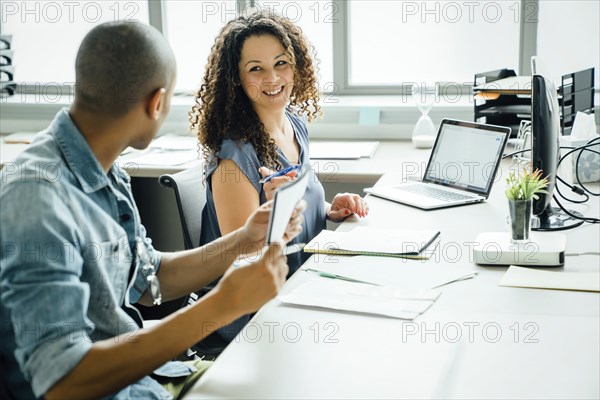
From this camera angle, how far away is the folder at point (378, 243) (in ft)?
6.14

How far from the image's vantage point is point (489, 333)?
1435 millimetres

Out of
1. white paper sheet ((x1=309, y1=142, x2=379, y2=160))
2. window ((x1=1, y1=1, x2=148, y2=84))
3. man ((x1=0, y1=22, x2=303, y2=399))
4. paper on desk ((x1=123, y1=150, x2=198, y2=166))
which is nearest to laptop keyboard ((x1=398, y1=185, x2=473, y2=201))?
white paper sheet ((x1=309, y1=142, x2=379, y2=160))

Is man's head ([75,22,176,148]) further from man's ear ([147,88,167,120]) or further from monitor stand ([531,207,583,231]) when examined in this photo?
monitor stand ([531,207,583,231])

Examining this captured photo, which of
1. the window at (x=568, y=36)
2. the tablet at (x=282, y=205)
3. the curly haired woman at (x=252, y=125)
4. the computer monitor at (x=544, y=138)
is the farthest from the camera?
the window at (x=568, y=36)

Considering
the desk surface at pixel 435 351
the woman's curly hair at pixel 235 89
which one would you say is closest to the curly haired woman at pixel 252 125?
the woman's curly hair at pixel 235 89

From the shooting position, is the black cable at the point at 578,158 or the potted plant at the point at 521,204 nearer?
the potted plant at the point at 521,204

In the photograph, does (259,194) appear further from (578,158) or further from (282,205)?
(578,158)

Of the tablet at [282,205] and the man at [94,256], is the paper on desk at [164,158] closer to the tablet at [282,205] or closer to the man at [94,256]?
the man at [94,256]

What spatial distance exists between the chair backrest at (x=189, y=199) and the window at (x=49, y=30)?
73.4 inches

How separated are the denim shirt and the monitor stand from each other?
3.57 feet

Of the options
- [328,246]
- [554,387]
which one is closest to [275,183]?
[328,246]

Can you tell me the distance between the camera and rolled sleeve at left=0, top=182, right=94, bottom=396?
1.14 meters

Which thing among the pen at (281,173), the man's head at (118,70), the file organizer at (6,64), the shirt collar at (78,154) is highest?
the file organizer at (6,64)

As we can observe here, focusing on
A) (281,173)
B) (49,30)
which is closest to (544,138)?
(281,173)
